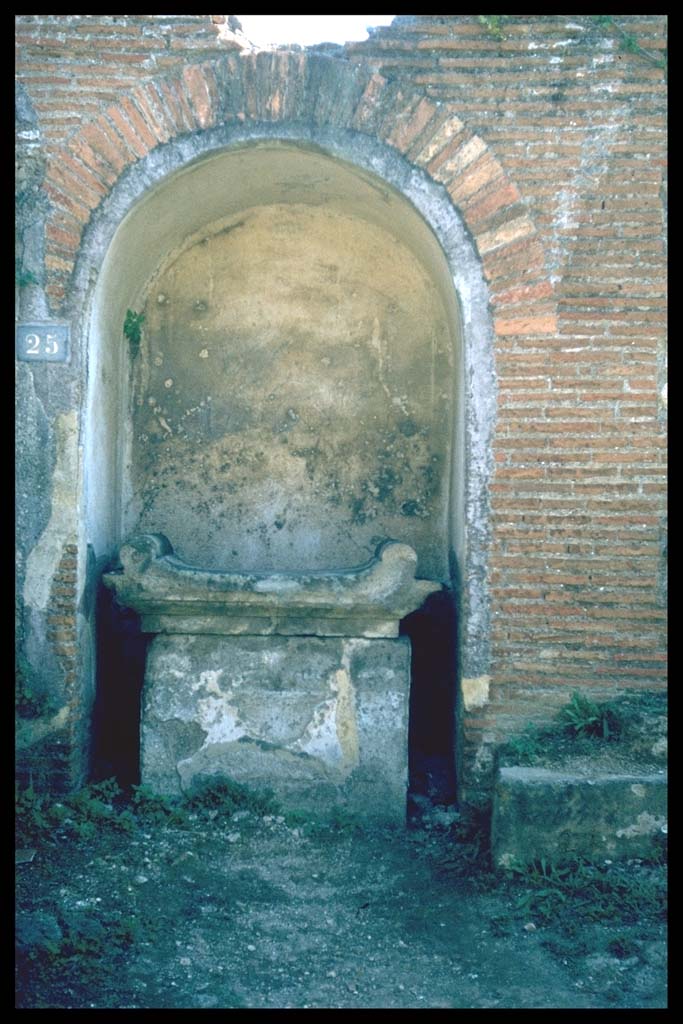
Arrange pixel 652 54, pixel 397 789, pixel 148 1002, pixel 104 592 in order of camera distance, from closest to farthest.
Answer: pixel 148 1002
pixel 652 54
pixel 397 789
pixel 104 592

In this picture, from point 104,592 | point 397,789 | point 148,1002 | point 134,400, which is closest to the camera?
point 148,1002

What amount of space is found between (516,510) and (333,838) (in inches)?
71.9

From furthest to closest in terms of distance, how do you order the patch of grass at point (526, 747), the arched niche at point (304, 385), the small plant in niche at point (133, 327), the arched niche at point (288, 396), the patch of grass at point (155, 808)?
the arched niche at point (288, 396) → the small plant in niche at point (133, 327) → the arched niche at point (304, 385) → the patch of grass at point (155, 808) → the patch of grass at point (526, 747)

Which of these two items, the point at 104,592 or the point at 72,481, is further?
the point at 104,592

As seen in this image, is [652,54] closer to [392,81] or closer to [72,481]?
[392,81]

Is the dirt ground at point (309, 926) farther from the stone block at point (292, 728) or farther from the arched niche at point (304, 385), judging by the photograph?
the arched niche at point (304, 385)

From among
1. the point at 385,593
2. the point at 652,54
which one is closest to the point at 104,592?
the point at 385,593

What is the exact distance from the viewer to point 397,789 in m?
4.66

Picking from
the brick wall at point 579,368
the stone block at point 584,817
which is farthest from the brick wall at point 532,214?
the stone block at point 584,817

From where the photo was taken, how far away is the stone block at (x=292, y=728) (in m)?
4.66

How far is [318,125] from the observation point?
4.52 m

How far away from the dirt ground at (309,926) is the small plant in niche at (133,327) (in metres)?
2.78

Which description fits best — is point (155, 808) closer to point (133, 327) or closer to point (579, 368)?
Result: point (133, 327)

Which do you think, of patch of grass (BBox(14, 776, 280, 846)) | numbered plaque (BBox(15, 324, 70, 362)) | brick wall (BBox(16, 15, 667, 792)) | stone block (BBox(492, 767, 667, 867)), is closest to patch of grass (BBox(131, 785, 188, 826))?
patch of grass (BBox(14, 776, 280, 846))
